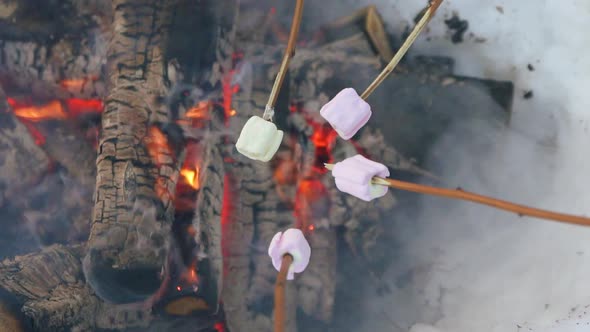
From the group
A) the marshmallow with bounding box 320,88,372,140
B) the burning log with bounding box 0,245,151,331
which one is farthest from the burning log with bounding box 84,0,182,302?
the marshmallow with bounding box 320,88,372,140

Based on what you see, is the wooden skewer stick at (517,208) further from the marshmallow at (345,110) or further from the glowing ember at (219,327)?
the glowing ember at (219,327)

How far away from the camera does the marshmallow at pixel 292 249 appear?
3.07 feet

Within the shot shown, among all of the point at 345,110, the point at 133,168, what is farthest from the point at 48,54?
the point at 345,110

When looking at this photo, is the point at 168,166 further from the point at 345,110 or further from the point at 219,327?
the point at 345,110

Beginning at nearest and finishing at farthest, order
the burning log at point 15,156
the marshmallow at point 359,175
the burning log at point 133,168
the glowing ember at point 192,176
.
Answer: the marshmallow at point 359,175 → the burning log at point 133,168 → the glowing ember at point 192,176 → the burning log at point 15,156

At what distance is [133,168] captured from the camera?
54.2 inches

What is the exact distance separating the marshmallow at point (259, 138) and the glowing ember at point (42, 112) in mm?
996

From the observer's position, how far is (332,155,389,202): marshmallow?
0.91 m

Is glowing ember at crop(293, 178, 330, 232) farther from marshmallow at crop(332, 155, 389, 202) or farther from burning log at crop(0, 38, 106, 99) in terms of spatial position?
burning log at crop(0, 38, 106, 99)

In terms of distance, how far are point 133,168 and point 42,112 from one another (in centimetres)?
55

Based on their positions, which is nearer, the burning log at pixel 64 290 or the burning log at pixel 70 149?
the burning log at pixel 64 290

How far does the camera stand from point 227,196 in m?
1.55

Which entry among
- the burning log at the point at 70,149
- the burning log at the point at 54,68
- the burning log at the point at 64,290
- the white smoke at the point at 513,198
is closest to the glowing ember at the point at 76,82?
the burning log at the point at 54,68

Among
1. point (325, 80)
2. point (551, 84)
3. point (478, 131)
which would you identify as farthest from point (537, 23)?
point (325, 80)
